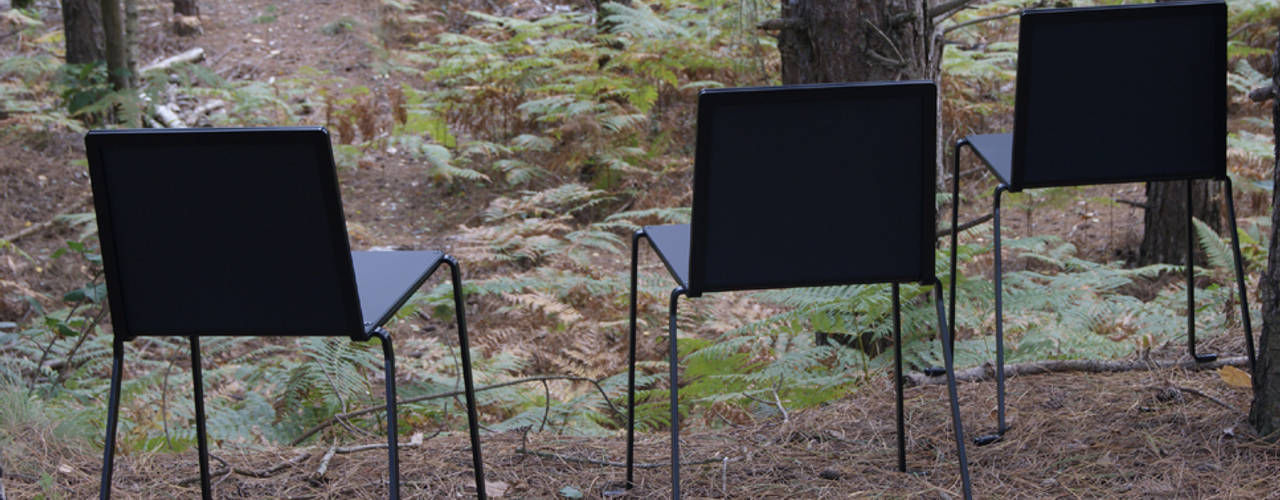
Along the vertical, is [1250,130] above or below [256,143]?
below

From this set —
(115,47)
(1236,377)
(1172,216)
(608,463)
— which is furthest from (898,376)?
(115,47)

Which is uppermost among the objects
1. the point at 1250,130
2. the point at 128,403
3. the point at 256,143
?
the point at 256,143

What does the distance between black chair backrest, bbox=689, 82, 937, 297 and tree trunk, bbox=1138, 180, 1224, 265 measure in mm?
3476

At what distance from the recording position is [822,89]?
1531mm

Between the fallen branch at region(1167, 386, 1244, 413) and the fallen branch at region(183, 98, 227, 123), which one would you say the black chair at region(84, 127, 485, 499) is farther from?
the fallen branch at region(183, 98, 227, 123)

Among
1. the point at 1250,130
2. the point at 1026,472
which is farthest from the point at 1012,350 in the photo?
the point at 1250,130

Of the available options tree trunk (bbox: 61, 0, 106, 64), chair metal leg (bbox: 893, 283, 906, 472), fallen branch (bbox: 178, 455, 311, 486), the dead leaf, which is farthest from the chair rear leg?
tree trunk (bbox: 61, 0, 106, 64)

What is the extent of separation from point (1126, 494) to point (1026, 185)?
0.65 m

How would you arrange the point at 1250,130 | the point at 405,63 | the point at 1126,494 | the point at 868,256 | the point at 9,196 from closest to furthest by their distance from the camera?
1. the point at 868,256
2. the point at 1126,494
3. the point at 9,196
4. the point at 1250,130
5. the point at 405,63

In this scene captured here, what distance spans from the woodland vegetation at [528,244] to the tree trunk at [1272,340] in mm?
107

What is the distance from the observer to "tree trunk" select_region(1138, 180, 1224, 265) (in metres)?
4.52

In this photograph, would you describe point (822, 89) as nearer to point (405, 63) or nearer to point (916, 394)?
point (916, 394)

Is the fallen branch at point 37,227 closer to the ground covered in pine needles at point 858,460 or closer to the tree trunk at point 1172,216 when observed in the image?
the ground covered in pine needles at point 858,460

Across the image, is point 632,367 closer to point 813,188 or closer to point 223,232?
point 813,188
